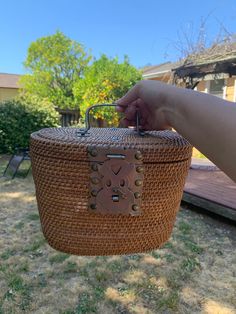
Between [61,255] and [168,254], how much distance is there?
940 millimetres

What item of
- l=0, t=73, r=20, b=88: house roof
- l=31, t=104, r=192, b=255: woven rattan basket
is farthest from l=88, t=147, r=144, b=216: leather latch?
l=0, t=73, r=20, b=88: house roof

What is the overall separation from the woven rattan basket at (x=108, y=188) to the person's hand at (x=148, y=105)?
4cm

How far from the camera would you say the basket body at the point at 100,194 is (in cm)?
74

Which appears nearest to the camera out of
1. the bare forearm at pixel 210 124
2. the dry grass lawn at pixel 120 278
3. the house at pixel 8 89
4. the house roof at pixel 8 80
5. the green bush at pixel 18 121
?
the bare forearm at pixel 210 124

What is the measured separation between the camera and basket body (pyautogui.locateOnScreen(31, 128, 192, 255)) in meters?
0.74

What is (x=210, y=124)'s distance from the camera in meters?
0.58

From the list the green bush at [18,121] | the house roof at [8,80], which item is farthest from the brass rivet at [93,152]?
the house roof at [8,80]

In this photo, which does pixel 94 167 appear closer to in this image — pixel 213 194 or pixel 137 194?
pixel 137 194

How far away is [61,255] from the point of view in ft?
8.81

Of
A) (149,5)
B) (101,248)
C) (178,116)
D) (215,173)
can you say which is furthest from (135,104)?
(149,5)

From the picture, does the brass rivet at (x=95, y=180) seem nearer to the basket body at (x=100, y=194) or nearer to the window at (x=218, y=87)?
the basket body at (x=100, y=194)

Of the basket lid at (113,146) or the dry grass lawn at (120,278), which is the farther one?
the dry grass lawn at (120,278)

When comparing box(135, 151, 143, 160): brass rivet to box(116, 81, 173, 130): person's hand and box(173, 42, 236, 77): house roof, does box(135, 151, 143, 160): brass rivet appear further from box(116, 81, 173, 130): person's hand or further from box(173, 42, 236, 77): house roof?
box(173, 42, 236, 77): house roof

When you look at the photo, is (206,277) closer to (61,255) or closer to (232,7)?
(61,255)
